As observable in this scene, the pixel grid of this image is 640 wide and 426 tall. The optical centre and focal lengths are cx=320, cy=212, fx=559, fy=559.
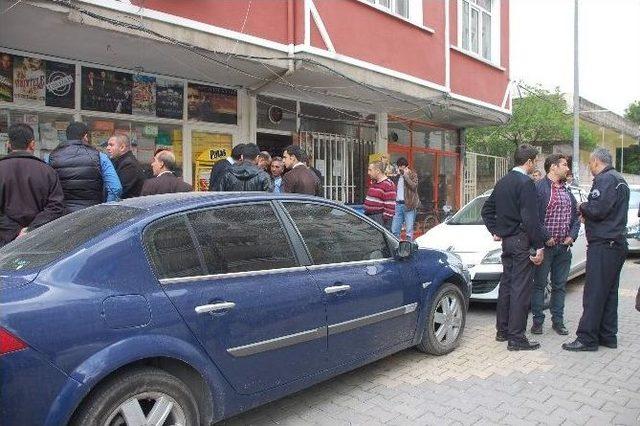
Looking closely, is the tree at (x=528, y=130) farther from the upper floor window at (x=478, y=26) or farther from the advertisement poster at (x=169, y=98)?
the advertisement poster at (x=169, y=98)

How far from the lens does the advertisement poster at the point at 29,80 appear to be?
6.55 meters

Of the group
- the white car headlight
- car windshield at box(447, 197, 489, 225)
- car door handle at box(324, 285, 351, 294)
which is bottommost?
the white car headlight

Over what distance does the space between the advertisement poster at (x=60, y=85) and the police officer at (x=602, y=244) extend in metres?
6.03

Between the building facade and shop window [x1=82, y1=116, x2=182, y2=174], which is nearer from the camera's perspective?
the building facade

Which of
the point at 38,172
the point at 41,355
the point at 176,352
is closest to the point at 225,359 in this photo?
the point at 176,352

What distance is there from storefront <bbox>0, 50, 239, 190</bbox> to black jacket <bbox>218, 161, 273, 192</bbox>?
2429 mm

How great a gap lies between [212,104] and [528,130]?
1702 cm

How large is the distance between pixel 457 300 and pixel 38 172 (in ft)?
12.4

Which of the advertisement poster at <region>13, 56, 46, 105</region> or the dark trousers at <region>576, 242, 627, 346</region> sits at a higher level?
the advertisement poster at <region>13, 56, 46, 105</region>

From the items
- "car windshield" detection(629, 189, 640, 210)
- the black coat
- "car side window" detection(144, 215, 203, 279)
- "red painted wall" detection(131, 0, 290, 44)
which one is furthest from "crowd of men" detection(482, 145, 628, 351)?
"car windshield" detection(629, 189, 640, 210)

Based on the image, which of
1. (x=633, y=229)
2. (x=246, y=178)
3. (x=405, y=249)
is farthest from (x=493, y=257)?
(x=633, y=229)

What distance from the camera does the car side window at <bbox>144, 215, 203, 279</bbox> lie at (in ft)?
9.66

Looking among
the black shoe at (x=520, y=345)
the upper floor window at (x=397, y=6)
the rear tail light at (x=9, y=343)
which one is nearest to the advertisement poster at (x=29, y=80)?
the rear tail light at (x=9, y=343)

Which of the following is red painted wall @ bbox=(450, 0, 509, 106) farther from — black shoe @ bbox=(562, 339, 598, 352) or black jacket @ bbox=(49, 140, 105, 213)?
black jacket @ bbox=(49, 140, 105, 213)
